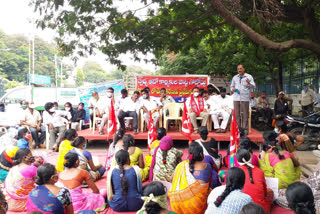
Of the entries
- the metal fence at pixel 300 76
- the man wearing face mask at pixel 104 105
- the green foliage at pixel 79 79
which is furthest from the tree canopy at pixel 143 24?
the green foliage at pixel 79 79

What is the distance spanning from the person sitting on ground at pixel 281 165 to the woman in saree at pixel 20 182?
3734mm

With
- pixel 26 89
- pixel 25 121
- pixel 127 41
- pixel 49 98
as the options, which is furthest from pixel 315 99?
pixel 26 89

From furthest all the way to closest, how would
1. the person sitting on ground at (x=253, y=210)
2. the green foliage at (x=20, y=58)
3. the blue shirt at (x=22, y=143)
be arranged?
the green foliage at (x=20, y=58), the blue shirt at (x=22, y=143), the person sitting on ground at (x=253, y=210)

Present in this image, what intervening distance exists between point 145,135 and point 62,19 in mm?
4123

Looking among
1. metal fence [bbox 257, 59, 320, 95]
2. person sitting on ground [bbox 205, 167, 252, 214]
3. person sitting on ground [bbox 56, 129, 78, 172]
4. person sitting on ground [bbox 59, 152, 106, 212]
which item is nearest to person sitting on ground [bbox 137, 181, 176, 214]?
person sitting on ground [bbox 205, 167, 252, 214]

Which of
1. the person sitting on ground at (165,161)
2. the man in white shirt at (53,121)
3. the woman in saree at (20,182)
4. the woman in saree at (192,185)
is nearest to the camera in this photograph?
the woman in saree at (192,185)

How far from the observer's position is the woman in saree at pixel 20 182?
4.06m

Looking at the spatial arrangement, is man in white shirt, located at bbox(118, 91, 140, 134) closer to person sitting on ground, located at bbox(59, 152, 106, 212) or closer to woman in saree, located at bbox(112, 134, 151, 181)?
woman in saree, located at bbox(112, 134, 151, 181)

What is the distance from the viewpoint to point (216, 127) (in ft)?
27.7

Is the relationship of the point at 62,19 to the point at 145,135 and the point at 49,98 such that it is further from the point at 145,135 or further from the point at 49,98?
the point at 49,98

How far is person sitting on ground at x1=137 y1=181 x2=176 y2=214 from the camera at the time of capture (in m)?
2.57

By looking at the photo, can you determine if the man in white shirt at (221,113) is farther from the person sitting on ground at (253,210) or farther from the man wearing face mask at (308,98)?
the person sitting on ground at (253,210)

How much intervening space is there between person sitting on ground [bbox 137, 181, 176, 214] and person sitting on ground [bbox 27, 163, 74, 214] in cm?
102

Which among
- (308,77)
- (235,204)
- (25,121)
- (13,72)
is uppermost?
(13,72)
